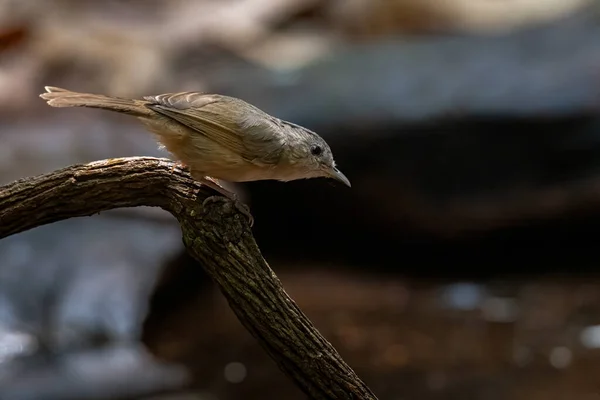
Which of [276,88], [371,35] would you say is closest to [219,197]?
[276,88]

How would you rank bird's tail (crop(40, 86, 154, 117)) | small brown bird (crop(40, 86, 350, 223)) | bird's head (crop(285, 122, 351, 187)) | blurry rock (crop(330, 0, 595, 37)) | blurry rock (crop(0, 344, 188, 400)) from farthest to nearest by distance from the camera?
blurry rock (crop(330, 0, 595, 37)) → blurry rock (crop(0, 344, 188, 400)) → bird's head (crop(285, 122, 351, 187)) → small brown bird (crop(40, 86, 350, 223)) → bird's tail (crop(40, 86, 154, 117))

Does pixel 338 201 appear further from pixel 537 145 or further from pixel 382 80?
pixel 537 145

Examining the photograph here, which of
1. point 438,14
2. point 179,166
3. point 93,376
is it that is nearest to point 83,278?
point 93,376

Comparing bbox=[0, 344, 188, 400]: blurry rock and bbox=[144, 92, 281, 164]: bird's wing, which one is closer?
bbox=[144, 92, 281, 164]: bird's wing

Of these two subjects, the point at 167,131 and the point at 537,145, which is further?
the point at 537,145

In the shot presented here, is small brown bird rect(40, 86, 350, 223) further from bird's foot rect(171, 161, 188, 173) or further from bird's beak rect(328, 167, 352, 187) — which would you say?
bird's beak rect(328, 167, 352, 187)

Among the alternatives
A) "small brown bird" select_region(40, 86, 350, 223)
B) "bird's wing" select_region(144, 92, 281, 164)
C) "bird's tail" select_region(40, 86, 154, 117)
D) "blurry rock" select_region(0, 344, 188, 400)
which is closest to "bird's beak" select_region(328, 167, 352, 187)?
"small brown bird" select_region(40, 86, 350, 223)

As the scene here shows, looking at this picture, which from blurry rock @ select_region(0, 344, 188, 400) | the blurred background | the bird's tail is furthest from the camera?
the blurred background
